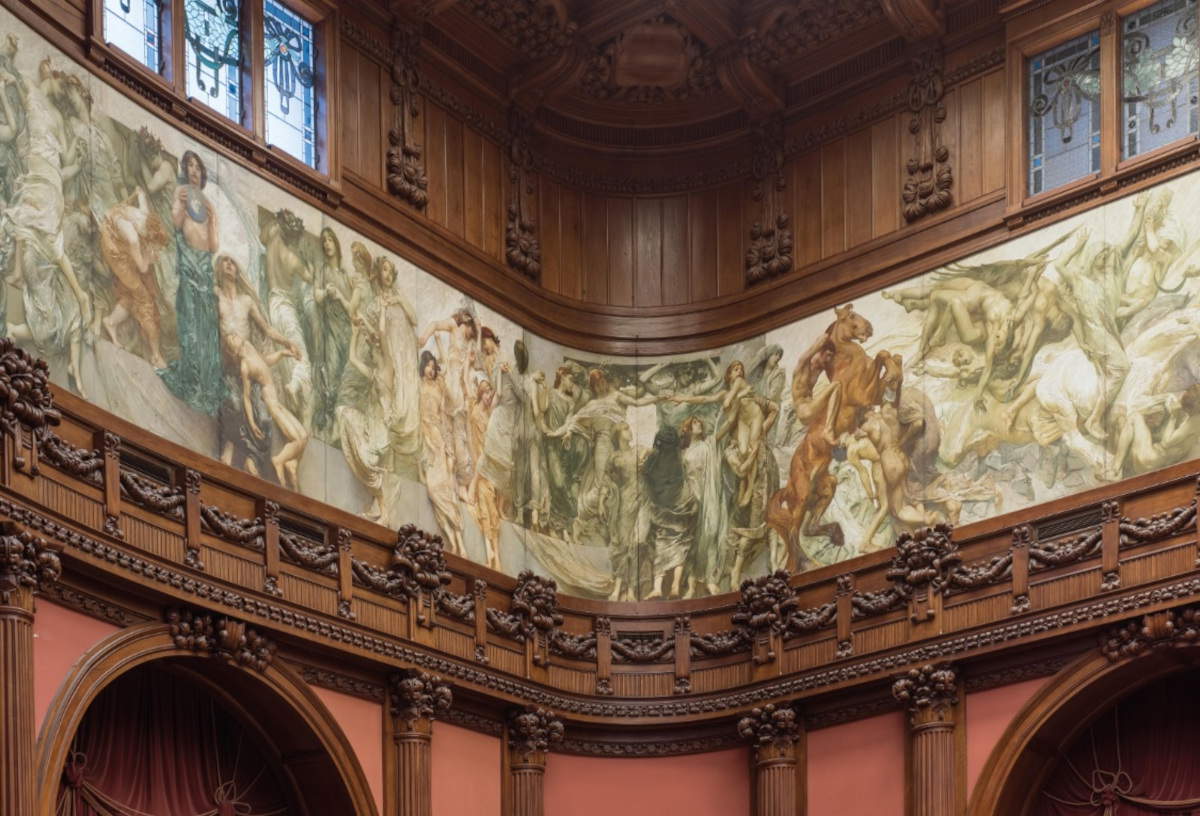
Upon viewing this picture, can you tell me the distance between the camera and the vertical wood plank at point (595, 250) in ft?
81.8

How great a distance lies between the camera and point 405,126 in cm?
2314

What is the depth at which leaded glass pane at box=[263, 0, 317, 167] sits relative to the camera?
21734 millimetres

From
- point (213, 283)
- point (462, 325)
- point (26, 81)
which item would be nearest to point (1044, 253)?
point (462, 325)

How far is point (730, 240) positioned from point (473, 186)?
302 cm

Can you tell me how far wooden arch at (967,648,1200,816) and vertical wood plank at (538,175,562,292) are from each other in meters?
7.40

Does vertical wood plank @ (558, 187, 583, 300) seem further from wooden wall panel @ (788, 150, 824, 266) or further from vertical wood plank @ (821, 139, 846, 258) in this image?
vertical wood plank @ (821, 139, 846, 258)

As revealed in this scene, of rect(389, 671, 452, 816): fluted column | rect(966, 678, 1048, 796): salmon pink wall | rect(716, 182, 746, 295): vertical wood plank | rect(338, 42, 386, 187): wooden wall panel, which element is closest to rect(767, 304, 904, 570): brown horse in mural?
rect(716, 182, 746, 295): vertical wood plank

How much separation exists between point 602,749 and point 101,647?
6.55 meters

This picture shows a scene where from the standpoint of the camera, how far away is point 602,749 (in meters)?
22.8

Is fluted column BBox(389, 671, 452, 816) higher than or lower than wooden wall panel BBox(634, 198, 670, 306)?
lower

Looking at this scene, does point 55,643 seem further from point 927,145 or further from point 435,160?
point 927,145

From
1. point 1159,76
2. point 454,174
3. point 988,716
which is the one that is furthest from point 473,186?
point 988,716

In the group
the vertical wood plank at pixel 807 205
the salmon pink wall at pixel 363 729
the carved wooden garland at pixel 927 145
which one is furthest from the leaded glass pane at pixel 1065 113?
the salmon pink wall at pixel 363 729

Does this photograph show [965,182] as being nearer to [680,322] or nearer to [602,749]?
[680,322]
